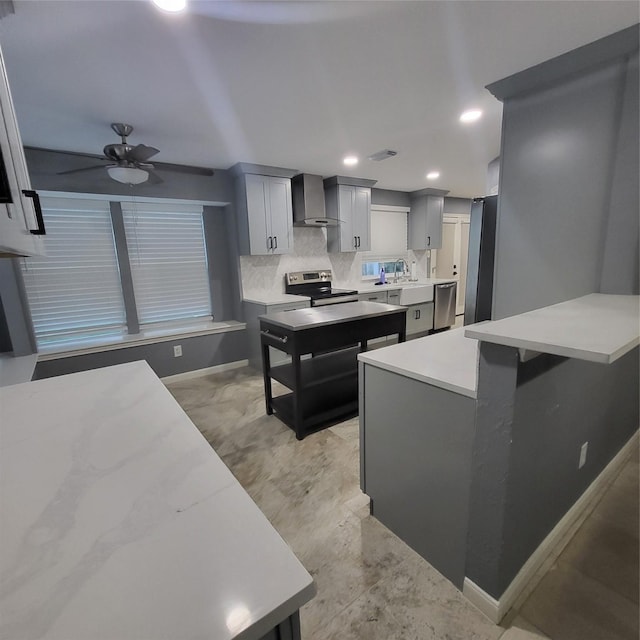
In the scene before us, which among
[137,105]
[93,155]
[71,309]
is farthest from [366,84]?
[71,309]

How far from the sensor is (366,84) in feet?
Result: 6.57

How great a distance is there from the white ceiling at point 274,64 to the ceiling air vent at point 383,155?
16.5 inches

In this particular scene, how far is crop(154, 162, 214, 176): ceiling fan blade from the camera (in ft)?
11.3

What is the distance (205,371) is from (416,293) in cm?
341

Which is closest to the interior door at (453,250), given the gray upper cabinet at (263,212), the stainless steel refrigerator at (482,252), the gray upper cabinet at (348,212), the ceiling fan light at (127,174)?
the gray upper cabinet at (348,212)

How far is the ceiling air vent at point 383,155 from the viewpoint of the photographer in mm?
3340

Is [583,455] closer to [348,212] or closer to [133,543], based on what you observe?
[133,543]

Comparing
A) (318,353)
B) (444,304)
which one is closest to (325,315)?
(318,353)

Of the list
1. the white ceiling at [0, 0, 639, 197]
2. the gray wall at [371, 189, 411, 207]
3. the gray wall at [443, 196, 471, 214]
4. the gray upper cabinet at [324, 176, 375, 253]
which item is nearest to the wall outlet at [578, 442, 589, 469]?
the white ceiling at [0, 0, 639, 197]

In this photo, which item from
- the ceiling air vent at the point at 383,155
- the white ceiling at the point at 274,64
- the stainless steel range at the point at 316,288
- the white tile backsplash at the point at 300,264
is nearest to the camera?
the white ceiling at the point at 274,64

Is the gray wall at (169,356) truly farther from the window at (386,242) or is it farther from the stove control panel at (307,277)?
the window at (386,242)

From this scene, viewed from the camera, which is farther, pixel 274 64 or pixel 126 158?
pixel 126 158

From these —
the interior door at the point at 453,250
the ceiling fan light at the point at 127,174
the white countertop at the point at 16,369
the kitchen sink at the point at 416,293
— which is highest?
the ceiling fan light at the point at 127,174

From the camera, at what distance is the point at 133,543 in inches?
23.4
